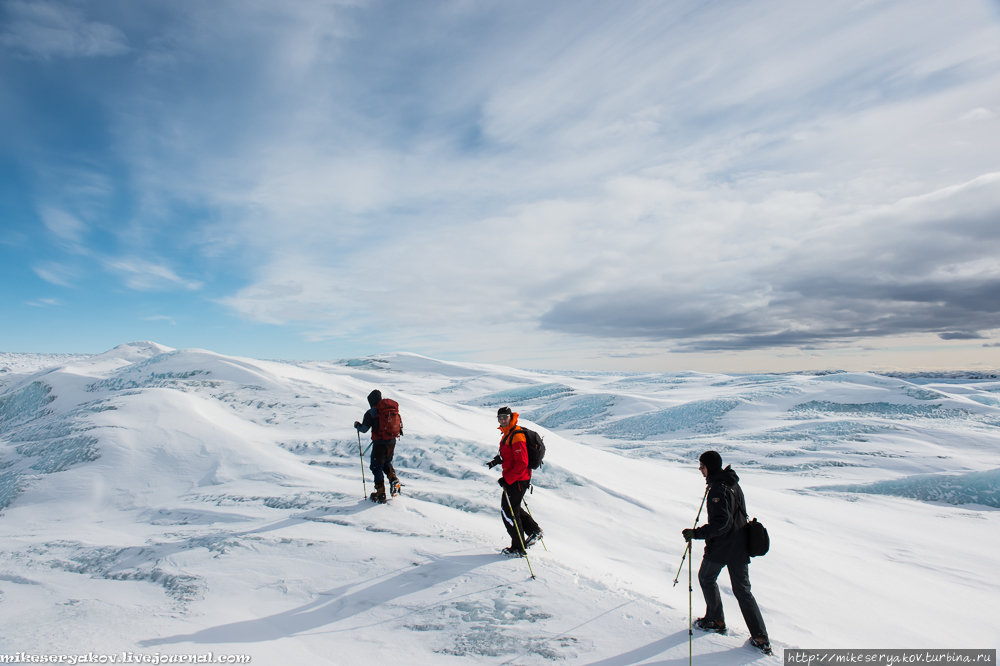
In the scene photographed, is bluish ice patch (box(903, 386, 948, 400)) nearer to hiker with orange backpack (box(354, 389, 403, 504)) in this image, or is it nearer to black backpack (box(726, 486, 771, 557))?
black backpack (box(726, 486, 771, 557))

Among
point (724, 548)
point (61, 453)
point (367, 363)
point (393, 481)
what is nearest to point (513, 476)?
point (724, 548)

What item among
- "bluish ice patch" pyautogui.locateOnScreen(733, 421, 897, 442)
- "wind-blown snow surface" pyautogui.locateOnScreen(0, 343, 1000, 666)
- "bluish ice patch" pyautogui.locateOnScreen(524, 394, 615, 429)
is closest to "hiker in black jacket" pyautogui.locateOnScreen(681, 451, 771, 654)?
"wind-blown snow surface" pyautogui.locateOnScreen(0, 343, 1000, 666)

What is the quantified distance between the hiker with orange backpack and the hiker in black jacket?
5.13m

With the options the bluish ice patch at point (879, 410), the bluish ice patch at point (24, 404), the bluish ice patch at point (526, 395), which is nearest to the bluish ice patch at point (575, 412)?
the bluish ice patch at point (526, 395)

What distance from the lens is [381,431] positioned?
316 inches

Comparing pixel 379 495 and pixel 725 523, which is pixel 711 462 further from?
pixel 379 495

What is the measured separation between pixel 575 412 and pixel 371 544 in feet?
179

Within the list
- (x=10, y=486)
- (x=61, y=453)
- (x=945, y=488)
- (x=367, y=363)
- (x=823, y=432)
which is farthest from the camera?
(x=367, y=363)

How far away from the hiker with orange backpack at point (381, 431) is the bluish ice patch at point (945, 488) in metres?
23.0

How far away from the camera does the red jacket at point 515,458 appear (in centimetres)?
601

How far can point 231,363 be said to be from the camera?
1809cm

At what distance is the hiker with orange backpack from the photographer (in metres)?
8.05

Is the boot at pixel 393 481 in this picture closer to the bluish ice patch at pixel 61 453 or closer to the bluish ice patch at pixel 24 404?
Answer: the bluish ice patch at pixel 61 453

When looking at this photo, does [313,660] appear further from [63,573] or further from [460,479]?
[460,479]
